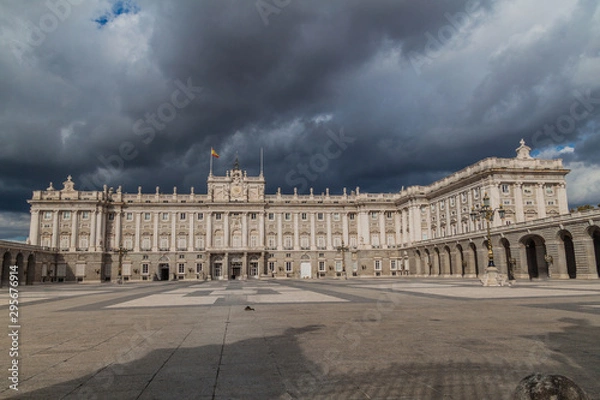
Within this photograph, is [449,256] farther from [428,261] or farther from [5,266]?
[5,266]

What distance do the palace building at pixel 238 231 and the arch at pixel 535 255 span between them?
18081 mm

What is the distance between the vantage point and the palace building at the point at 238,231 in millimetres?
81500

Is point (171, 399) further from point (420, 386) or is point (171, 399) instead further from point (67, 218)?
point (67, 218)

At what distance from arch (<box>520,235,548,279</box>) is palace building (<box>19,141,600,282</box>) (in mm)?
18081

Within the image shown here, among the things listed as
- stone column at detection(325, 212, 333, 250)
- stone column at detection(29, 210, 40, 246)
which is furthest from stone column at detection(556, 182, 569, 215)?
stone column at detection(29, 210, 40, 246)

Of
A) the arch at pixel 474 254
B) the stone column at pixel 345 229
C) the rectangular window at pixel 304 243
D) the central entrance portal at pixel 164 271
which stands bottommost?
the central entrance portal at pixel 164 271

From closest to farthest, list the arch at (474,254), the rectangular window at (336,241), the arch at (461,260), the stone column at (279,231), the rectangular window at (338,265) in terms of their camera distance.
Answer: the arch at (474,254), the arch at (461,260), the rectangular window at (338,265), the stone column at (279,231), the rectangular window at (336,241)

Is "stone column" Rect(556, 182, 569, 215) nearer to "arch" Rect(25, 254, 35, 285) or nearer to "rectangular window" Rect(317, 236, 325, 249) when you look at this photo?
"rectangular window" Rect(317, 236, 325, 249)

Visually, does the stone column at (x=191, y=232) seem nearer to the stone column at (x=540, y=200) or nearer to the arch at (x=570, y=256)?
the stone column at (x=540, y=200)

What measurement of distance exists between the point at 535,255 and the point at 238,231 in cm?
5529

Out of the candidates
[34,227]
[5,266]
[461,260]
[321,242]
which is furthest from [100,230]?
[461,260]

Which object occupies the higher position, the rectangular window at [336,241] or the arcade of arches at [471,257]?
the rectangular window at [336,241]

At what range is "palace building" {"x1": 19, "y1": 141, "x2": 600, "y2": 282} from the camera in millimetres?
81500

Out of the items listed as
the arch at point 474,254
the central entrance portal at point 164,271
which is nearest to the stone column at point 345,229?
the arch at point 474,254
